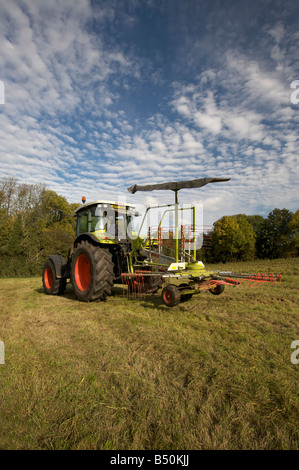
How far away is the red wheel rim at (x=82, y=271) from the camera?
6312mm

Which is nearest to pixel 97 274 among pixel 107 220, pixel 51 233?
pixel 107 220

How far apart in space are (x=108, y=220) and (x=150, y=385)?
4.83 metres

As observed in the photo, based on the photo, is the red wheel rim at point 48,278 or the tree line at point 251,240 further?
the tree line at point 251,240

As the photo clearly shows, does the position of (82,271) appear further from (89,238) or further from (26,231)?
(26,231)

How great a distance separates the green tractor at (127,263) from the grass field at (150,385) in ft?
3.35

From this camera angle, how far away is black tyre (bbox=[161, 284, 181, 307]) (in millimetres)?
4432

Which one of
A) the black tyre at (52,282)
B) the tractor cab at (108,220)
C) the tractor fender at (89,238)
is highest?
the tractor cab at (108,220)

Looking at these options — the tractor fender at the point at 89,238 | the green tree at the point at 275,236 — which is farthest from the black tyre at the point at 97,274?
the green tree at the point at 275,236

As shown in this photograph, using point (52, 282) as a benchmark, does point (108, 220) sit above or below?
above

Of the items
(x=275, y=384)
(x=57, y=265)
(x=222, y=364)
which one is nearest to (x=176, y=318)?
(x=222, y=364)

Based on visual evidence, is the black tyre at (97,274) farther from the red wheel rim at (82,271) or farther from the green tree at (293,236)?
the green tree at (293,236)

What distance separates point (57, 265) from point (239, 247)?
33872 millimetres

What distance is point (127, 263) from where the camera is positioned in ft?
19.6

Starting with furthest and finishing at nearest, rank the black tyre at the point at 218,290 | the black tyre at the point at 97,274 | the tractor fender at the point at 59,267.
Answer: the tractor fender at the point at 59,267 → the black tyre at the point at 218,290 → the black tyre at the point at 97,274
